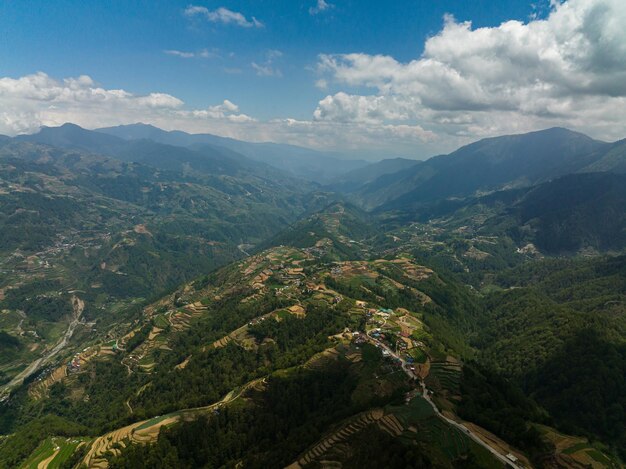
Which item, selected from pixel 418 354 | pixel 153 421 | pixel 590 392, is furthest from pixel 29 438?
pixel 590 392

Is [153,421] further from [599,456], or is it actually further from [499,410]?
[599,456]

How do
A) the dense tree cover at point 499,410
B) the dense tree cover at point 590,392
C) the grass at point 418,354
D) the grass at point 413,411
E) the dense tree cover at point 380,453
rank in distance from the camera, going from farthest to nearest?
the grass at point 418,354 < the dense tree cover at point 590,392 < the grass at point 413,411 < the dense tree cover at point 499,410 < the dense tree cover at point 380,453

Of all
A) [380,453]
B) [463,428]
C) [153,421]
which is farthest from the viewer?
[153,421]

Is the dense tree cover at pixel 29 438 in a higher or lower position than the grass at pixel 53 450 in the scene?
lower

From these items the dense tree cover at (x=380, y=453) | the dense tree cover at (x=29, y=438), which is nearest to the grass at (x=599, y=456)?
the dense tree cover at (x=380, y=453)

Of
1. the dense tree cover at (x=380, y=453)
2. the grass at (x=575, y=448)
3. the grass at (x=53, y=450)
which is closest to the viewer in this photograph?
the dense tree cover at (x=380, y=453)

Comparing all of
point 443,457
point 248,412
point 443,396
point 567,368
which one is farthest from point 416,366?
point 567,368

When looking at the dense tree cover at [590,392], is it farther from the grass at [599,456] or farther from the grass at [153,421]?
the grass at [153,421]

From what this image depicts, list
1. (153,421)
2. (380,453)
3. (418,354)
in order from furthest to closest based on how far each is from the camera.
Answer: (418,354), (153,421), (380,453)

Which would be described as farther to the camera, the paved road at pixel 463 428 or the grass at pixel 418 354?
the grass at pixel 418 354

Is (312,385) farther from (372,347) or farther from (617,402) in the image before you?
(617,402)

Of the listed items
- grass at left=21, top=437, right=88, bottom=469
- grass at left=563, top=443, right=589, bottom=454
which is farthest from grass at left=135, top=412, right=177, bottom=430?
grass at left=563, top=443, right=589, bottom=454
